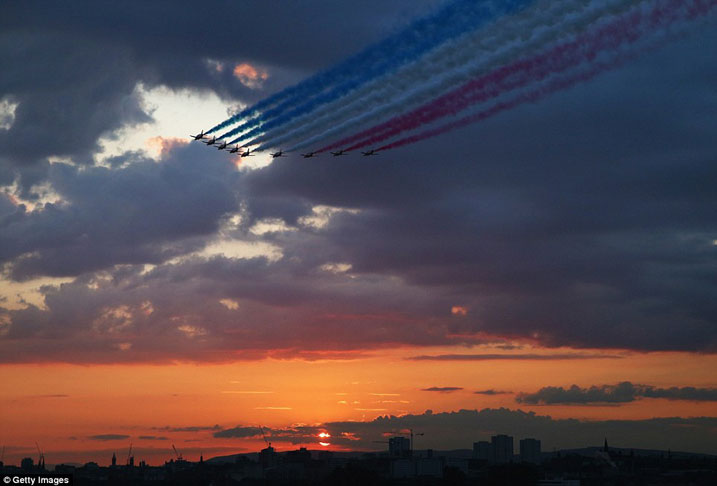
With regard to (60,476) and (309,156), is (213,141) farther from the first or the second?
(60,476)

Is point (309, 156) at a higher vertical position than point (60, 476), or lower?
higher

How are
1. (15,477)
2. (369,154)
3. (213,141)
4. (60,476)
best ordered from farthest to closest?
1. (213,141)
2. (369,154)
3. (15,477)
4. (60,476)

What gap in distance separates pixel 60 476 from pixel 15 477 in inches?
579

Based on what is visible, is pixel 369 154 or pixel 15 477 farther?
pixel 369 154

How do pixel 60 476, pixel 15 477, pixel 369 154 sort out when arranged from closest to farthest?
1. pixel 60 476
2. pixel 15 477
3. pixel 369 154

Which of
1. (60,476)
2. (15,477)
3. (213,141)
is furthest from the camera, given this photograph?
(213,141)

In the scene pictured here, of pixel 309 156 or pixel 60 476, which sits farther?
pixel 309 156

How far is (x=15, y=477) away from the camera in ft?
386

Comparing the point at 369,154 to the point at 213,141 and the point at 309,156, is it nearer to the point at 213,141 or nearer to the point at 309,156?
the point at 309,156

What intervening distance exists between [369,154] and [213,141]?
37.6 m

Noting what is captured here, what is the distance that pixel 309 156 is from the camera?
148500 millimetres

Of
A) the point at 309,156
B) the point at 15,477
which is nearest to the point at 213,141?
the point at 309,156

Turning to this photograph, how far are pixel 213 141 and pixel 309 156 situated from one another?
28769 millimetres

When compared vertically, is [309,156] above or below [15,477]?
above
